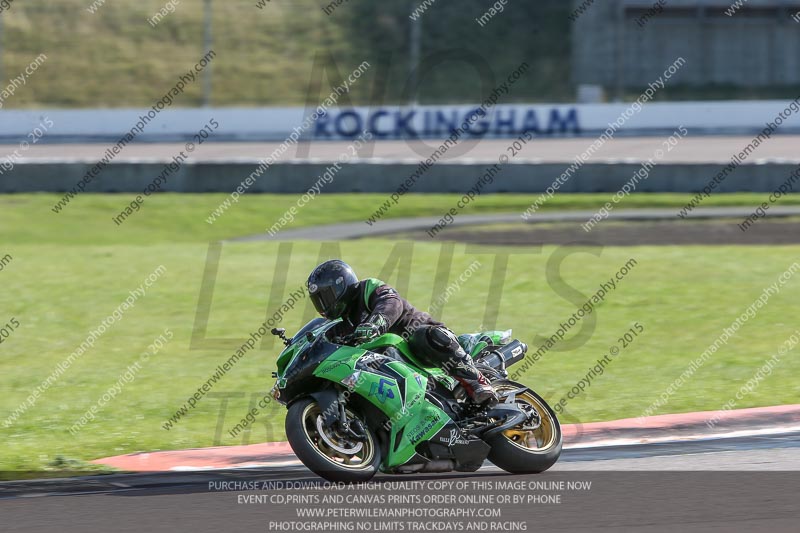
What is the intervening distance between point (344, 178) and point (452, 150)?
6.81 metres

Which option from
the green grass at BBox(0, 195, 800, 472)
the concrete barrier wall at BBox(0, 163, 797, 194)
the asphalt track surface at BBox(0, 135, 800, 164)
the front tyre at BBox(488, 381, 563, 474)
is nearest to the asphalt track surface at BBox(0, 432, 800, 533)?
the front tyre at BBox(488, 381, 563, 474)

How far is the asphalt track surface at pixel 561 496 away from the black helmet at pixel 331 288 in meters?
1.16

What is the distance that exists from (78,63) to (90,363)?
1307 inches

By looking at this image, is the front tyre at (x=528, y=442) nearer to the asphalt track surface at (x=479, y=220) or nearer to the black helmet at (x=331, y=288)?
the black helmet at (x=331, y=288)

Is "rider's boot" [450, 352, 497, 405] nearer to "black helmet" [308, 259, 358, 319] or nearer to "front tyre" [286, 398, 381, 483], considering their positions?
"front tyre" [286, 398, 381, 483]

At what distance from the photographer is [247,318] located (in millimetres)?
15586

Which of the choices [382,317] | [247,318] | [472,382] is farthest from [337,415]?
[247,318]

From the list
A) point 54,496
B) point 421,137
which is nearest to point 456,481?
point 54,496

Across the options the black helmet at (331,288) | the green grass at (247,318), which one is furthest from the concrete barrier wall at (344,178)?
the black helmet at (331,288)

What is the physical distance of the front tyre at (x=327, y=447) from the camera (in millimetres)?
7328

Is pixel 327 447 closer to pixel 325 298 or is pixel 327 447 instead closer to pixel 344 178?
pixel 325 298

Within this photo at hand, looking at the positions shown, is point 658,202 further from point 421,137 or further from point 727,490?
point 727,490

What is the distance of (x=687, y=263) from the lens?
18703 millimetres

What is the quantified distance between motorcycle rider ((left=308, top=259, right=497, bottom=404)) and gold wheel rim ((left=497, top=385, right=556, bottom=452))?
385 mm
